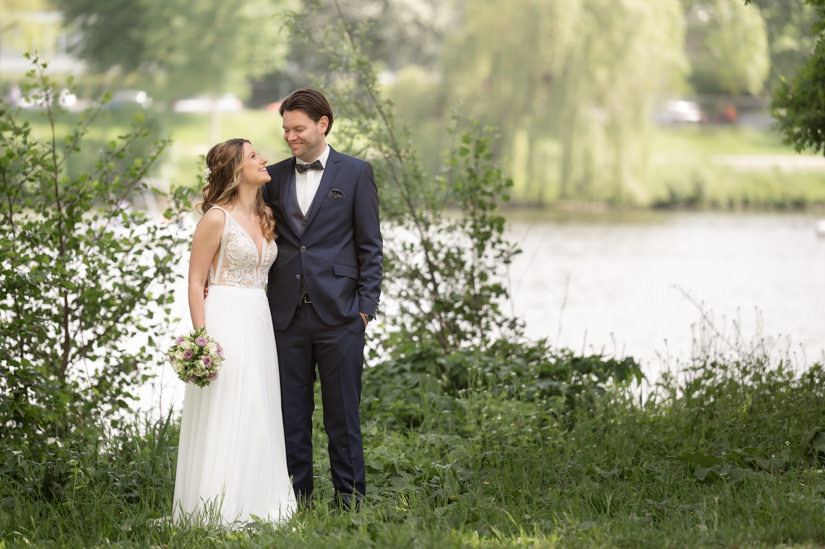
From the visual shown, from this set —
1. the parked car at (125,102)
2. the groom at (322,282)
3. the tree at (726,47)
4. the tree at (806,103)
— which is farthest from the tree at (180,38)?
the groom at (322,282)

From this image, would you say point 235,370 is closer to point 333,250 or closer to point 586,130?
point 333,250

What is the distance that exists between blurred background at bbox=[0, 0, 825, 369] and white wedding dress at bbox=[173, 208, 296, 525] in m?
3.45

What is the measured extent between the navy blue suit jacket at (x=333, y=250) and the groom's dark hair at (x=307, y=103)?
23cm

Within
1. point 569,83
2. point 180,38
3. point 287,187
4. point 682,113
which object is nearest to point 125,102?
point 180,38

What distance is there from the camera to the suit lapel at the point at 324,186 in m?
4.52

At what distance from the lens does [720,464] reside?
5066mm

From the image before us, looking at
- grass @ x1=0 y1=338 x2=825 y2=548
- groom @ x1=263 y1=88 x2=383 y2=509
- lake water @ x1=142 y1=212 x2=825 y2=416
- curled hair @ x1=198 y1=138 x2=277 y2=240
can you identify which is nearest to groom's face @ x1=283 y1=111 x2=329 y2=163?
groom @ x1=263 y1=88 x2=383 y2=509

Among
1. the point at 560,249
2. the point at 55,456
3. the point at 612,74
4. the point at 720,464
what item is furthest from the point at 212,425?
the point at 612,74

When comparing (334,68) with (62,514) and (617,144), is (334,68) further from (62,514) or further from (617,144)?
(617,144)

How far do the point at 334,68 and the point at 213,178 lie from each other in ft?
10.9

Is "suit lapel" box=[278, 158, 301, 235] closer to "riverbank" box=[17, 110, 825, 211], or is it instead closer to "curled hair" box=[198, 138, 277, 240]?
"curled hair" box=[198, 138, 277, 240]

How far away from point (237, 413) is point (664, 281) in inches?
626

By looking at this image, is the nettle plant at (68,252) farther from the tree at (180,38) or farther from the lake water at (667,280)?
the tree at (180,38)

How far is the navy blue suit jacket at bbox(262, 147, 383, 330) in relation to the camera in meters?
4.48
